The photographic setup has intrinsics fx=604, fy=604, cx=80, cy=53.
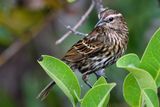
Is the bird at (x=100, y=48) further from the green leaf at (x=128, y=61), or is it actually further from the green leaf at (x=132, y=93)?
the green leaf at (x=128, y=61)

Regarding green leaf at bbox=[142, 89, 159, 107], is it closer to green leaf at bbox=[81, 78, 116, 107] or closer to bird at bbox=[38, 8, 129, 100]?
green leaf at bbox=[81, 78, 116, 107]

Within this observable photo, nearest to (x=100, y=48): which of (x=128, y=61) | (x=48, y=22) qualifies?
(x=48, y=22)

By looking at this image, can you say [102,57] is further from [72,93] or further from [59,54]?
[72,93]

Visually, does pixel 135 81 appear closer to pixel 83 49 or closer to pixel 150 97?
pixel 150 97

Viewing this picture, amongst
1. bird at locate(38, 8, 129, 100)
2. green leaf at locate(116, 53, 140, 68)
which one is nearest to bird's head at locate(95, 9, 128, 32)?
bird at locate(38, 8, 129, 100)

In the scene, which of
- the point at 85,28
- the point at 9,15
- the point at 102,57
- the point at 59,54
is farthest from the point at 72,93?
the point at 59,54

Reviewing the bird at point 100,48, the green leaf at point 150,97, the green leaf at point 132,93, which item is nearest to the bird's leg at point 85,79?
the bird at point 100,48
